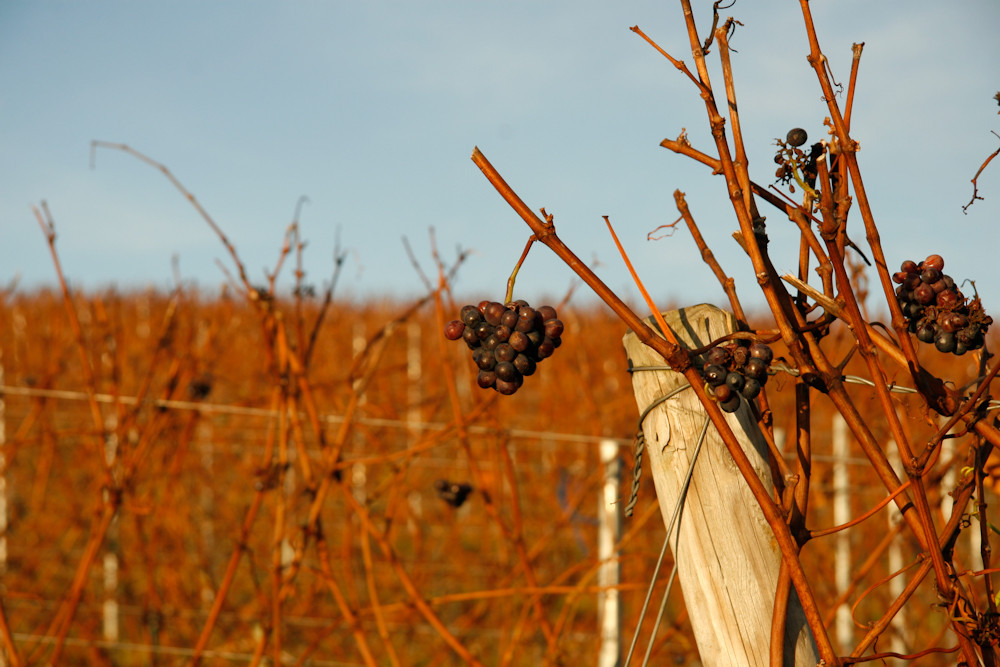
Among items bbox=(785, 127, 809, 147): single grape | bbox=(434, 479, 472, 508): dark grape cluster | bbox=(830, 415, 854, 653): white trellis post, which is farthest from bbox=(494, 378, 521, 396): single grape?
bbox=(830, 415, 854, 653): white trellis post

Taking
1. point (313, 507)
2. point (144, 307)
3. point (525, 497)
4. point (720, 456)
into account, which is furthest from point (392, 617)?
point (144, 307)

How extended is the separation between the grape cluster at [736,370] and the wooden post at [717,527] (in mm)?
137

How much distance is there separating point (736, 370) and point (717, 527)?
26 cm

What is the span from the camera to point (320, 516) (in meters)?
2.07

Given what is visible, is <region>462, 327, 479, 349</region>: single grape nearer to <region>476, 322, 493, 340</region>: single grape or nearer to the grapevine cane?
<region>476, 322, 493, 340</region>: single grape

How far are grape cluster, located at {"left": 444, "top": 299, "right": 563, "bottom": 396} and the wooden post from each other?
18 centimetres

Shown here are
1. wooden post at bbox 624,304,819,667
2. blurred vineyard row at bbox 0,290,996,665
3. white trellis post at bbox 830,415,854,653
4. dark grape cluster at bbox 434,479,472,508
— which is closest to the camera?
wooden post at bbox 624,304,819,667

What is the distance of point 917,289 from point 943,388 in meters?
0.12

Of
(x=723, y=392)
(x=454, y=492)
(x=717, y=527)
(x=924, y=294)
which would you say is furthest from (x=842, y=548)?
(x=723, y=392)

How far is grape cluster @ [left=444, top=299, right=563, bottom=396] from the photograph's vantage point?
774 millimetres

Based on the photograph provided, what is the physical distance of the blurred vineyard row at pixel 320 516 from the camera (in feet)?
7.00

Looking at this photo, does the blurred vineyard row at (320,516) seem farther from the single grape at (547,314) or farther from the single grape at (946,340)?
the single grape at (547,314)

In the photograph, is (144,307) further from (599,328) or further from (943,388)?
(943,388)

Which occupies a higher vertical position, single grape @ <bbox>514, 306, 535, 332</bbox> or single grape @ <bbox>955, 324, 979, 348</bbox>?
single grape @ <bbox>514, 306, 535, 332</bbox>
